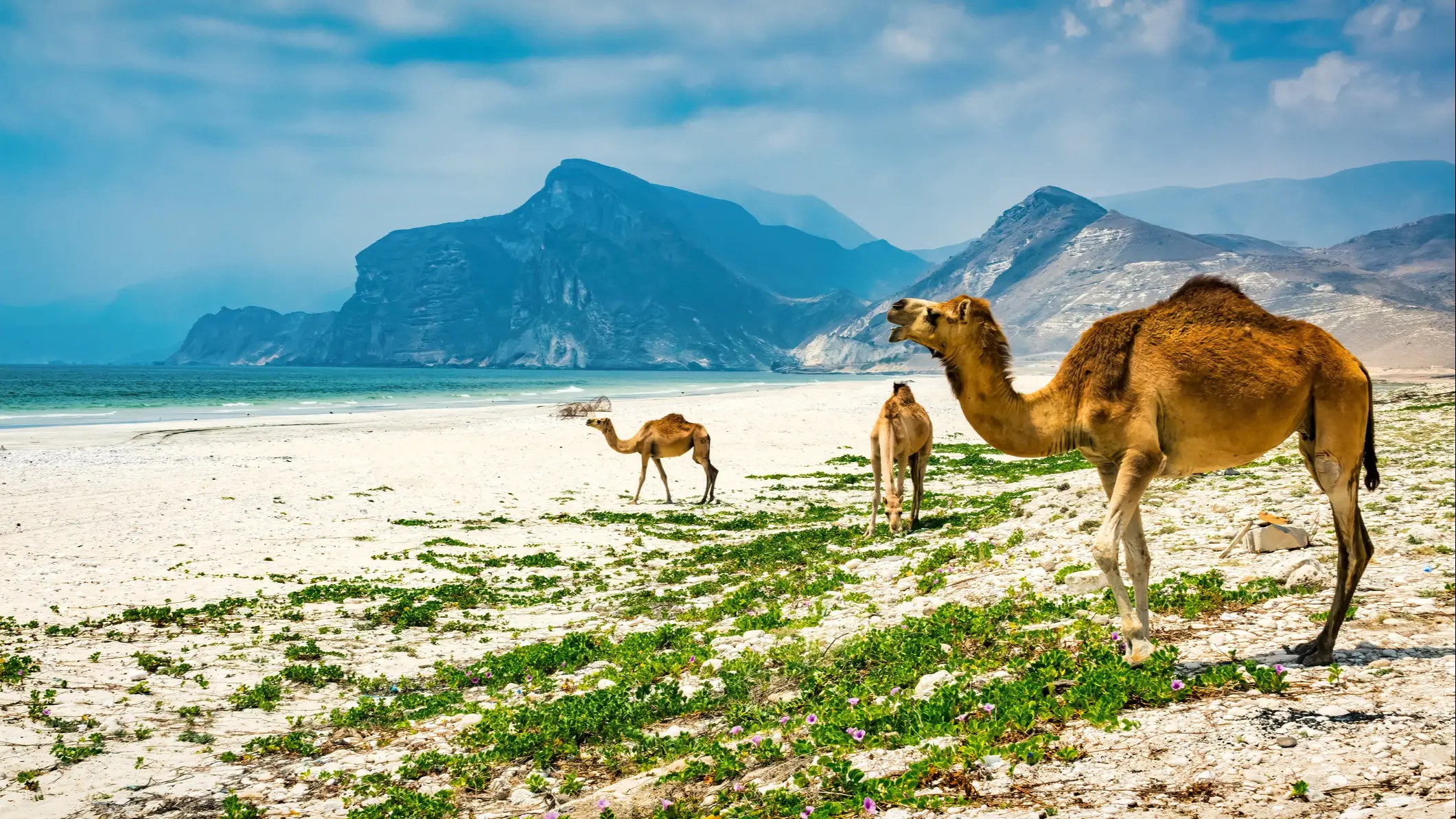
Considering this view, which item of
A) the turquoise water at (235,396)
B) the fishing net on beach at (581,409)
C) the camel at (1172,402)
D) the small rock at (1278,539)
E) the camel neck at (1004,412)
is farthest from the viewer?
the turquoise water at (235,396)

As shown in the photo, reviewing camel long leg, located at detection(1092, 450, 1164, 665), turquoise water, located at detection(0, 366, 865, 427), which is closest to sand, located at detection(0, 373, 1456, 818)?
camel long leg, located at detection(1092, 450, 1164, 665)

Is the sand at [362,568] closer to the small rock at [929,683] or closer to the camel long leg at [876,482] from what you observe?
the small rock at [929,683]

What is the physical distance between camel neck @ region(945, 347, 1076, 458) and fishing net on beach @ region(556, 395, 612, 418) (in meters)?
44.3

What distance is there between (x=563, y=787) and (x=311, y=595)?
27.7 ft

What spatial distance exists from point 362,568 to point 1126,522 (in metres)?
13.2

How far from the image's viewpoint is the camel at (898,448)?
609 inches

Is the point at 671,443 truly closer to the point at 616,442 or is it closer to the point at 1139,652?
the point at 616,442

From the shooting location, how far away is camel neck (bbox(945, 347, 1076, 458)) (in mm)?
6875

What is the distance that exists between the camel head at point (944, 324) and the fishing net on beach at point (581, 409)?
44.3 m

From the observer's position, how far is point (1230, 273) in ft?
609

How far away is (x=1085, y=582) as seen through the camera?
30.6 feet

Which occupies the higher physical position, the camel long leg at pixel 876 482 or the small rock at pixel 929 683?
the camel long leg at pixel 876 482

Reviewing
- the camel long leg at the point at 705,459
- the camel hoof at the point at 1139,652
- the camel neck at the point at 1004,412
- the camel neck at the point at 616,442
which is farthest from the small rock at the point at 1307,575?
the camel neck at the point at 616,442

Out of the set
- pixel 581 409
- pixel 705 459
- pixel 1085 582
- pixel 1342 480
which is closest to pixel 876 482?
pixel 1085 582
